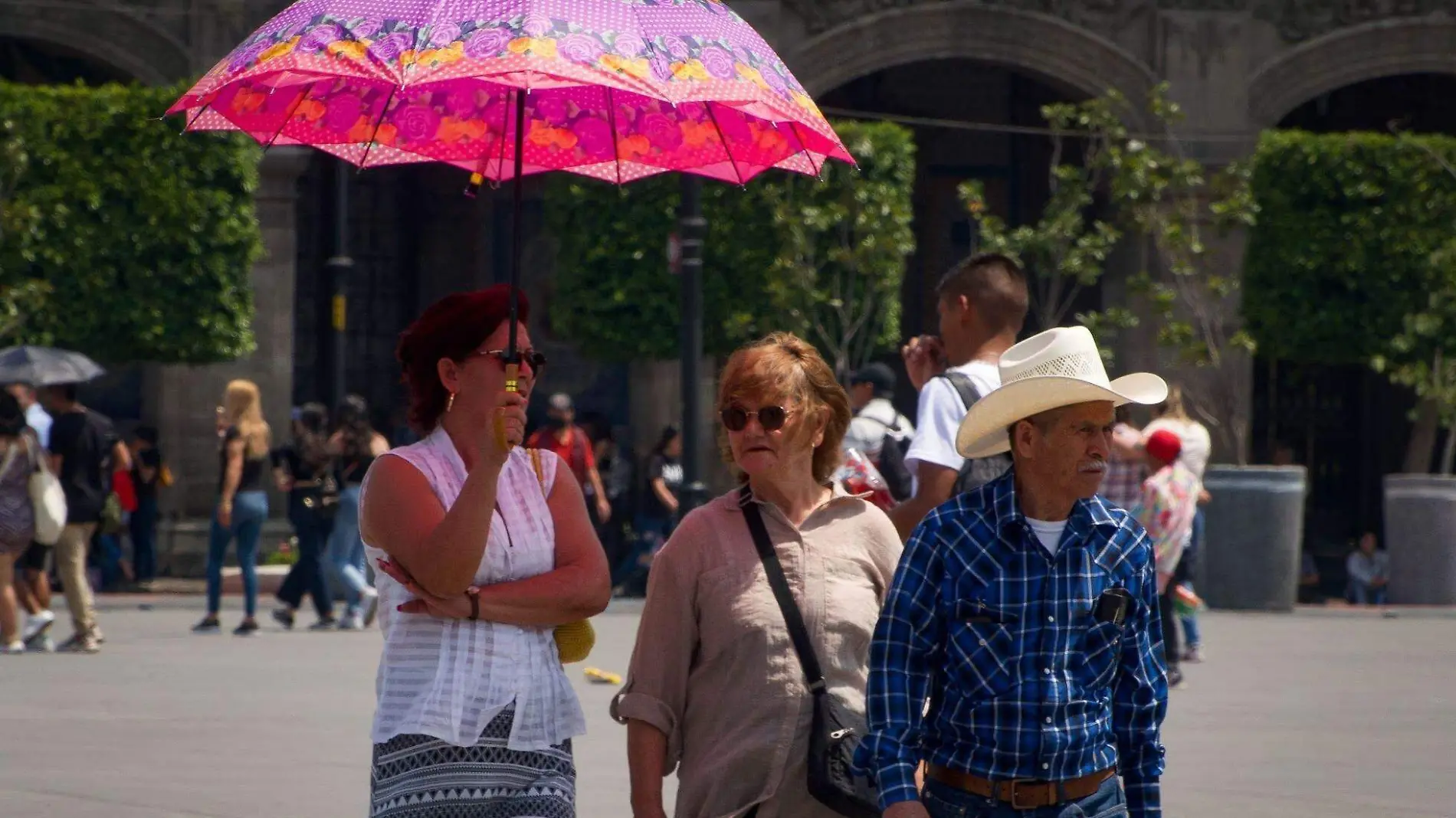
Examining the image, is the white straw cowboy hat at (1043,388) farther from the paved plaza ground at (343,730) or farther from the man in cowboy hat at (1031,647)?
the paved plaza ground at (343,730)

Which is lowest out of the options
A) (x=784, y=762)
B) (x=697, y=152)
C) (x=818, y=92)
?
(x=784, y=762)

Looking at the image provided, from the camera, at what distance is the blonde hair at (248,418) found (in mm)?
16172

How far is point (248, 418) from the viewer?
16266 millimetres

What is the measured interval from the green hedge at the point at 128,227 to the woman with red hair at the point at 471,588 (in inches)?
662

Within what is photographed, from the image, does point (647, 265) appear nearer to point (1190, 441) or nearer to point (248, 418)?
point (248, 418)

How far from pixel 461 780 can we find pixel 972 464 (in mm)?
2478

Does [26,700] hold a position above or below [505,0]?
below

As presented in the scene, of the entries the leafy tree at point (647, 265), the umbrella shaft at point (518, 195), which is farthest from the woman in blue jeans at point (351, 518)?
the umbrella shaft at point (518, 195)

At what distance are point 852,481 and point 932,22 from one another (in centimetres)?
1740

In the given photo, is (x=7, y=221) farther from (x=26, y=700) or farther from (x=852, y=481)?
(x=852, y=481)

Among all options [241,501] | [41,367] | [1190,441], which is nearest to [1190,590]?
[1190,441]

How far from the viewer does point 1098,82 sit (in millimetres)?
23484

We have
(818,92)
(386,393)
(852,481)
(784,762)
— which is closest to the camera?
(784,762)

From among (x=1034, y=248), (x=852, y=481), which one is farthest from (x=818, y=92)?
(x=852, y=481)
